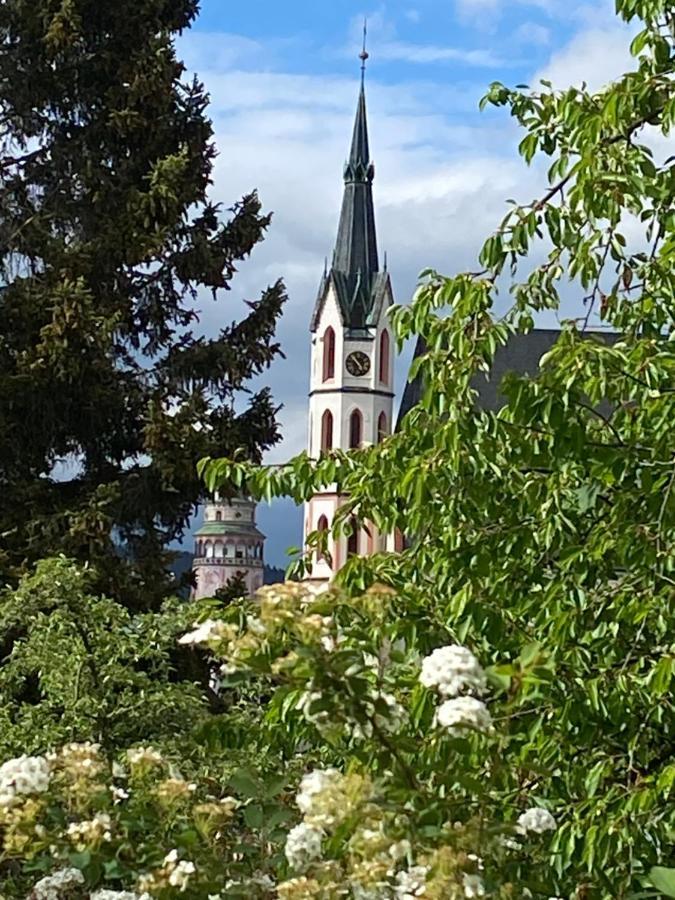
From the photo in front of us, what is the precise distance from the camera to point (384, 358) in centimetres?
6231

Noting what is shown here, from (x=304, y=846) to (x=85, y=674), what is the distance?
4.41 metres

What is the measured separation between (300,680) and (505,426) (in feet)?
5.35

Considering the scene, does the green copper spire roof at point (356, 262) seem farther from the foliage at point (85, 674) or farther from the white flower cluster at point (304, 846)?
the white flower cluster at point (304, 846)

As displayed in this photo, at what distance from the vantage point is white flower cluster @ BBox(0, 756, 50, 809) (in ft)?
8.71

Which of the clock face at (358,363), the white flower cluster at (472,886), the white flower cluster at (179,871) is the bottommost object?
the white flower cluster at (179,871)

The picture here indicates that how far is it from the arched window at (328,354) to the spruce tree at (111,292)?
157ft

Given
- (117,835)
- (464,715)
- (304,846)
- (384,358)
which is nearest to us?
(464,715)

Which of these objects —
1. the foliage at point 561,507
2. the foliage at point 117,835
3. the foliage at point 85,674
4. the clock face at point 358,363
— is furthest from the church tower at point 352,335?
the foliage at point 117,835

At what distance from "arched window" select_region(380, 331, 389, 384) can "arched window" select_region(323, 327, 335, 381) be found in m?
2.21

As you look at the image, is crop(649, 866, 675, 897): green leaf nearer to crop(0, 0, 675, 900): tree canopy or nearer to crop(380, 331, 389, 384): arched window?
crop(0, 0, 675, 900): tree canopy

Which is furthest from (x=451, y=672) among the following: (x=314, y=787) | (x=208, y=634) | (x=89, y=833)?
(x=89, y=833)

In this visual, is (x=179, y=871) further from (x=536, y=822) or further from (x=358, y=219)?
(x=358, y=219)

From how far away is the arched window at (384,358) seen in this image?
61.9 meters

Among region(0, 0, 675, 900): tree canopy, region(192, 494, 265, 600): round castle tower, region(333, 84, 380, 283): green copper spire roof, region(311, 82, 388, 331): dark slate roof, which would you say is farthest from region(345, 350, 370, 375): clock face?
region(0, 0, 675, 900): tree canopy
